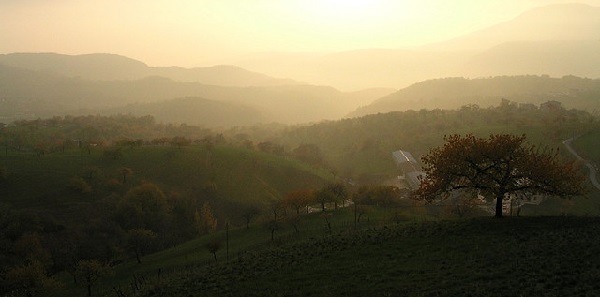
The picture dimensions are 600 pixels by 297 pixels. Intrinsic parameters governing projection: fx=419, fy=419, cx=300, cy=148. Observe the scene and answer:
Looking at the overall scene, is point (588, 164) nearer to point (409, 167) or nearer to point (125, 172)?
point (409, 167)

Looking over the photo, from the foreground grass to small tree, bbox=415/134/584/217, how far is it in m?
3.73

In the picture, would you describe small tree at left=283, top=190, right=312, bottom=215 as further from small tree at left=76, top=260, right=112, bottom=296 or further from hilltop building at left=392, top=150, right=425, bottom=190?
hilltop building at left=392, top=150, right=425, bottom=190

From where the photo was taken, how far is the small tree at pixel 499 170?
4450 centimetres

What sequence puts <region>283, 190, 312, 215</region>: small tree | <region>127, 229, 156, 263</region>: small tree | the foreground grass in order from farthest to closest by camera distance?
<region>283, 190, 312, 215</region>: small tree → <region>127, 229, 156, 263</region>: small tree → the foreground grass

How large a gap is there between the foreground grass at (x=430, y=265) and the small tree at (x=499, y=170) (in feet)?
12.2

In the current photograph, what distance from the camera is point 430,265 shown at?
34.7m

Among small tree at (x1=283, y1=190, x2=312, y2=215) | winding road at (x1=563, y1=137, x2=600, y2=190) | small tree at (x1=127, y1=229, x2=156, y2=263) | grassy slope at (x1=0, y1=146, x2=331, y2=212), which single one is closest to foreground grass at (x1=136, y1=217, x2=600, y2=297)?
small tree at (x1=127, y1=229, x2=156, y2=263)

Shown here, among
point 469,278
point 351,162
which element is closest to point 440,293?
point 469,278

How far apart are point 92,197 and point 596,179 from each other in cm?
13555

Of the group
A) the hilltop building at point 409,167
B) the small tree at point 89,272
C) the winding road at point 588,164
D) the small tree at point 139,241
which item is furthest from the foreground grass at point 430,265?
the hilltop building at point 409,167

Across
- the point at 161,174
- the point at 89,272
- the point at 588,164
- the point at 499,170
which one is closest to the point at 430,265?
the point at 499,170

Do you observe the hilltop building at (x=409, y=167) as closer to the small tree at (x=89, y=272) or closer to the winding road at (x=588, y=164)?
the winding road at (x=588, y=164)

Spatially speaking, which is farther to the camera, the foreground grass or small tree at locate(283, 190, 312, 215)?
small tree at locate(283, 190, 312, 215)

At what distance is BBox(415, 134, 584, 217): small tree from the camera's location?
44500 mm
